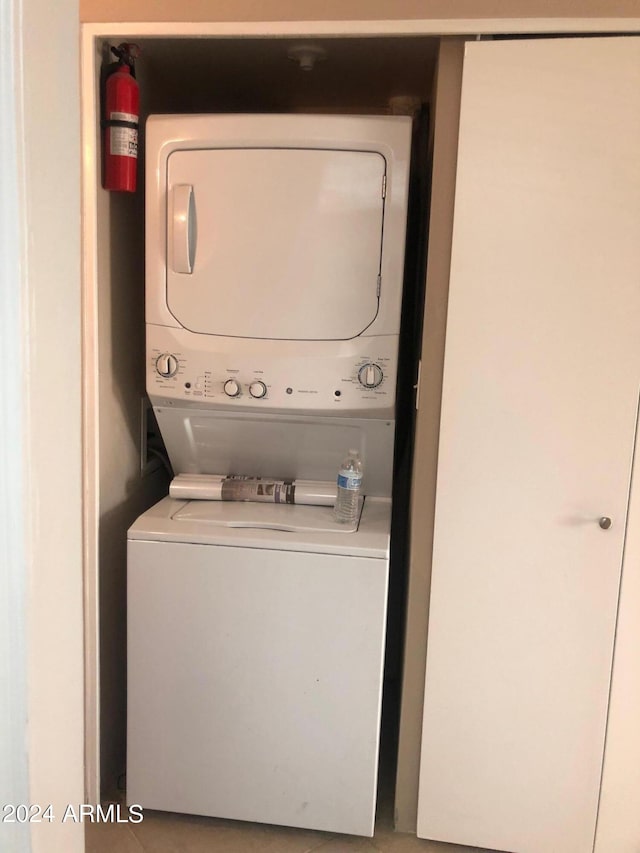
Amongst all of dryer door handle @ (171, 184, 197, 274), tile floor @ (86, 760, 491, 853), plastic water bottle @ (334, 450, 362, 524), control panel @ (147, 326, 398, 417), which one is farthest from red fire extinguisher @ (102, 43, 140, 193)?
tile floor @ (86, 760, 491, 853)

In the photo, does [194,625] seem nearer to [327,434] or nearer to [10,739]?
[327,434]

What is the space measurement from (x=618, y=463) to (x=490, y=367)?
0.35m

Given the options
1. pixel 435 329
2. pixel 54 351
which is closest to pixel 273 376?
pixel 435 329

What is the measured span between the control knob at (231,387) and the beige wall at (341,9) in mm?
794

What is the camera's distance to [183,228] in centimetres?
163

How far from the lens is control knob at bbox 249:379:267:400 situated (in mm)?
1676

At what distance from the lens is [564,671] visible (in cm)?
161

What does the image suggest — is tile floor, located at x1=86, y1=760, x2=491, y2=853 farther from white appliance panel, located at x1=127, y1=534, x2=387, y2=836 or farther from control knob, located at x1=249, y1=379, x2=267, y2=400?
control knob, located at x1=249, y1=379, x2=267, y2=400

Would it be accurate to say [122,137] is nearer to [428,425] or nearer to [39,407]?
[428,425]

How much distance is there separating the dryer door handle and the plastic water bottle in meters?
0.61

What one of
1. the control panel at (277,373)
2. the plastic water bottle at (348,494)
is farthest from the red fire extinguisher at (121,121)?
the plastic water bottle at (348,494)

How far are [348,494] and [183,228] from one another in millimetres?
740

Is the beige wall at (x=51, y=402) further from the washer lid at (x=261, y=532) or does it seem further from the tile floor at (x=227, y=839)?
the tile floor at (x=227, y=839)

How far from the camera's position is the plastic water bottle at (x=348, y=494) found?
168cm
